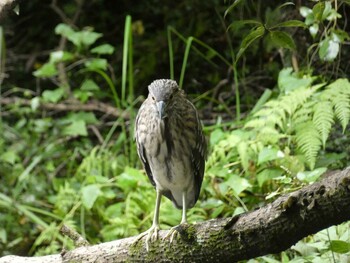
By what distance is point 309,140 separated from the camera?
12.1 ft

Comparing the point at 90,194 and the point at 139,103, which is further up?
the point at 139,103

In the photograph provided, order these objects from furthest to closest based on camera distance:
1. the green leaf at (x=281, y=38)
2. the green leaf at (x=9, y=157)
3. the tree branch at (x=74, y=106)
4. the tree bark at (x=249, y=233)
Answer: the tree branch at (x=74, y=106) → the green leaf at (x=9, y=157) → the green leaf at (x=281, y=38) → the tree bark at (x=249, y=233)

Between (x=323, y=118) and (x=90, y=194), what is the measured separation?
4.85ft

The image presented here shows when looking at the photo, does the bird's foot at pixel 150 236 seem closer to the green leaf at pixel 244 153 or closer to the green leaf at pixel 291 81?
the green leaf at pixel 244 153

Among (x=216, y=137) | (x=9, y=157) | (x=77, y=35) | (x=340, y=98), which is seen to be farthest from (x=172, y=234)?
(x=77, y=35)

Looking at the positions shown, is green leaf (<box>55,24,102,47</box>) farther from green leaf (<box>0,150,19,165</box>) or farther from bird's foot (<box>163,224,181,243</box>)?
bird's foot (<box>163,224,181,243</box>)

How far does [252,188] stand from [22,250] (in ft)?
5.59

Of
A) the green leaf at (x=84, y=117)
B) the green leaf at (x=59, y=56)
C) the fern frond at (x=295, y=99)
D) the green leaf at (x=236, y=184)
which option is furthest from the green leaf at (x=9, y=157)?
the fern frond at (x=295, y=99)

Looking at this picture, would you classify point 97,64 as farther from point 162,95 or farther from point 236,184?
point 162,95

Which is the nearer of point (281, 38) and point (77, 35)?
point (281, 38)

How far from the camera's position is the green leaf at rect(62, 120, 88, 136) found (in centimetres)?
527

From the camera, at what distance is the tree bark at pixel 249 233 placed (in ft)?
7.30

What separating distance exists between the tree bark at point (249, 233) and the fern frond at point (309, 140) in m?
1.00

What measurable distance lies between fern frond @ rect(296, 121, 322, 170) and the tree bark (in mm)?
1000
